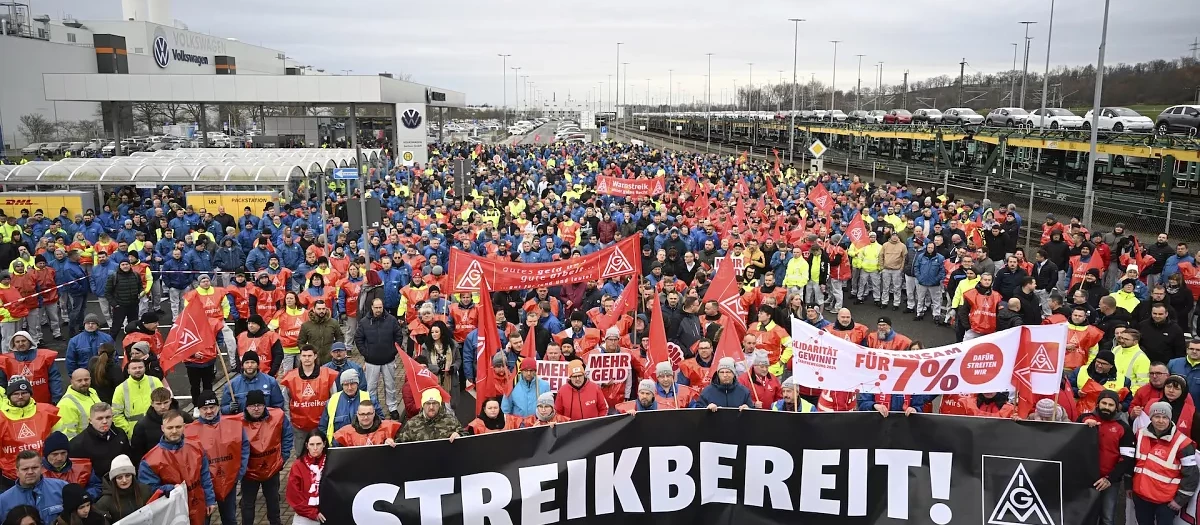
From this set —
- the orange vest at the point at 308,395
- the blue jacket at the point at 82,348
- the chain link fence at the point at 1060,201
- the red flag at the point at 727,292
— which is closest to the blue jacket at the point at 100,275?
the blue jacket at the point at 82,348

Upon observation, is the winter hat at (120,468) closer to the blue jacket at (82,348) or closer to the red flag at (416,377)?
the red flag at (416,377)

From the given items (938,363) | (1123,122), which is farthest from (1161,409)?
(1123,122)

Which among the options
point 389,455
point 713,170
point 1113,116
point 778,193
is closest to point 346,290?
point 389,455

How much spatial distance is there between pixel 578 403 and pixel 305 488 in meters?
2.42

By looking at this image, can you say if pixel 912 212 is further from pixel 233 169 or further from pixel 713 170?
pixel 233 169

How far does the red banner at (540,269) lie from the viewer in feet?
33.2

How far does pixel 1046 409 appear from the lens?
21.3ft

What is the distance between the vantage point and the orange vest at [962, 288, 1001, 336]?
1092cm

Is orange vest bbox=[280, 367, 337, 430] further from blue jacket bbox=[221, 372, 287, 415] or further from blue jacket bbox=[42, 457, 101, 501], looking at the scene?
blue jacket bbox=[42, 457, 101, 501]

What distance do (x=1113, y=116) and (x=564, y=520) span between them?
3547 centimetres

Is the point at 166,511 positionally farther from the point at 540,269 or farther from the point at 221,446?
the point at 540,269

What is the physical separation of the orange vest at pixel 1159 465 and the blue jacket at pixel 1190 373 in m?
1.64

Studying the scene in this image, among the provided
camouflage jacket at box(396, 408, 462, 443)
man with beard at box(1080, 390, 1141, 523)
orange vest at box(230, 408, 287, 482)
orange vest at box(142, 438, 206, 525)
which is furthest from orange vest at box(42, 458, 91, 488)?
man with beard at box(1080, 390, 1141, 523)

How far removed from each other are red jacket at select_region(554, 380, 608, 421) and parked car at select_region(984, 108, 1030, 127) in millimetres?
37649
